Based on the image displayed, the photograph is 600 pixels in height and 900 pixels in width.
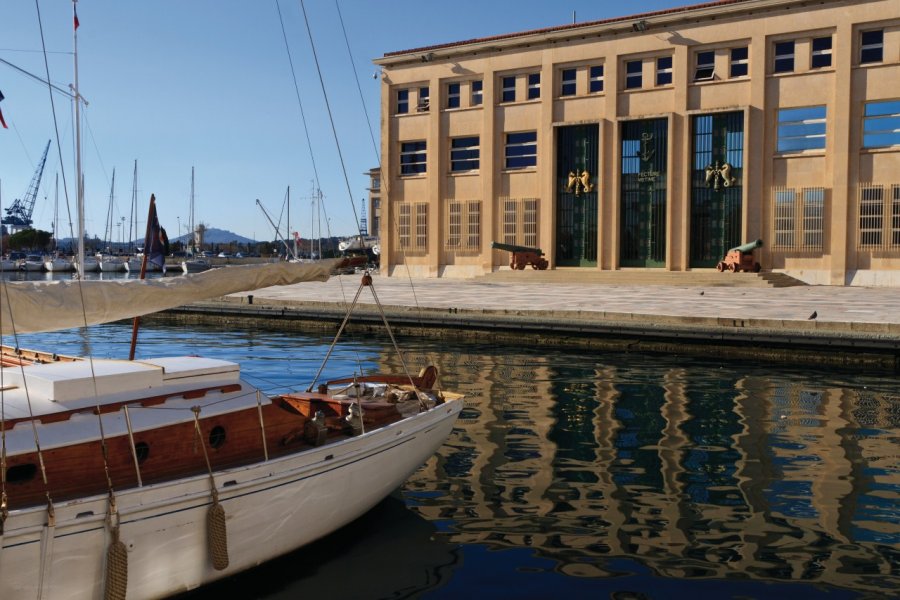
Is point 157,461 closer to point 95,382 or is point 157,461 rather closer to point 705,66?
point 95,382

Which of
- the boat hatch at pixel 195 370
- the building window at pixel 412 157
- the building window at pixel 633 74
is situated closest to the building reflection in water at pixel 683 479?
the boat hatch at pixel 195 370

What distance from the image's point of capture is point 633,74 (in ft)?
154

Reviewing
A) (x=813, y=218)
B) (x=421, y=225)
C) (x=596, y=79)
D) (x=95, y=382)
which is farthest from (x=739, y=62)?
(x=95, y=382)

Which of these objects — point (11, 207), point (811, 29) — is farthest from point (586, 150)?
point (11, 207)

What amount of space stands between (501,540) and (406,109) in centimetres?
4764

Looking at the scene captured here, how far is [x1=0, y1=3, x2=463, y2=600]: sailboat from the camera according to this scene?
7.07 m

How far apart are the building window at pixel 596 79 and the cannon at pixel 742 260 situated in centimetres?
1219

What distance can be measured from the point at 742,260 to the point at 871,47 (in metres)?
11.6

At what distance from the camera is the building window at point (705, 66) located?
44750 mm

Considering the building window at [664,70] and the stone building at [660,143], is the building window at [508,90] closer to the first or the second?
the stone building at [660,143]

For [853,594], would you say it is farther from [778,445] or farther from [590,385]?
[590,385]

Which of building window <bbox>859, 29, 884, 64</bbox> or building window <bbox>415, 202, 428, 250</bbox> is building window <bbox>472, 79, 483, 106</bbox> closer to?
building window <bbox>415, 202, 428, 250</bbox>

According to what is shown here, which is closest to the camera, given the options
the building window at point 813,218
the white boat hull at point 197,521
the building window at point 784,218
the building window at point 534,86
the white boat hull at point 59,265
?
the white boat hull at point 197,521

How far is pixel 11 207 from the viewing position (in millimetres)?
117000
